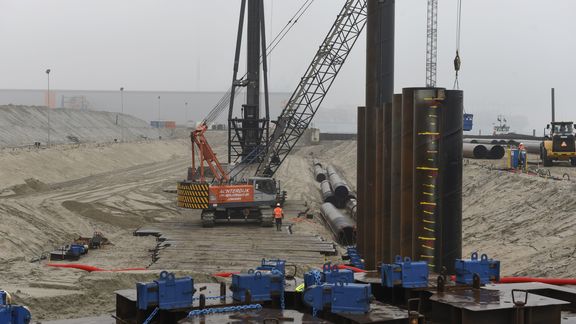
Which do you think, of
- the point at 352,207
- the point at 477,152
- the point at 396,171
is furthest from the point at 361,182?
the point at 477,152

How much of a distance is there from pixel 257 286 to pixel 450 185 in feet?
15.7

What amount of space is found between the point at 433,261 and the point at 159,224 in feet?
67.7

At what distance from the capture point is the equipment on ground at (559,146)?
118ft

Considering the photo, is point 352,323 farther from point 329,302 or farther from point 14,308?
point 14,308

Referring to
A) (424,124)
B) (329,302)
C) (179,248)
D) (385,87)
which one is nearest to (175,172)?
(179,248)

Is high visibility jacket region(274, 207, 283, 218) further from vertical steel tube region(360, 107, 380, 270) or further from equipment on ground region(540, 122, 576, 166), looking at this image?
equipment on ground region(540, 122, 576, 166)

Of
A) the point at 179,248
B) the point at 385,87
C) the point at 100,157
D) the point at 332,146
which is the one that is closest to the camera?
the point at 385,87

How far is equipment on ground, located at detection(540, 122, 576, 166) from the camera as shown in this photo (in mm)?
36000

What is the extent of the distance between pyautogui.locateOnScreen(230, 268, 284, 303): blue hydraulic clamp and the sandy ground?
18.6ft

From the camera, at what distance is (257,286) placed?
8336mm

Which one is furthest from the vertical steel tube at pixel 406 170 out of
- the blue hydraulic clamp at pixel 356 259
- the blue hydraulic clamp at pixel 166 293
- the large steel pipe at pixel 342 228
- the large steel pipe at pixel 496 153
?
the large steel pipe at pixel 496 153

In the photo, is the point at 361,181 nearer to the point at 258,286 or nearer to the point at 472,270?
the point at 472,270

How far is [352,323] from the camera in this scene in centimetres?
→ 739

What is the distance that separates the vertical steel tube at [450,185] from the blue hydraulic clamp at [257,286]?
13.7 feet
